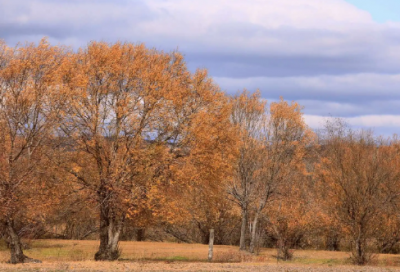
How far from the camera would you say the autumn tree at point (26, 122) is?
25.5 metres

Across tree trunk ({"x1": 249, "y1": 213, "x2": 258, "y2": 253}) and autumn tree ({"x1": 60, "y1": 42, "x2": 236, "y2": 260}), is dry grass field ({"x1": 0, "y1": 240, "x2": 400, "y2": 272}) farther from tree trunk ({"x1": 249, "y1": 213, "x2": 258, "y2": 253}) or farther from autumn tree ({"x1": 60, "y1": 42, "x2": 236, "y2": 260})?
tree trunk ({"x1": 249, "y1": 213, "x2": 258, "y2": 253})

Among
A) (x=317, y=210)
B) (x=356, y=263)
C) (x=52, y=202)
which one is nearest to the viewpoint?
(x=52, y=202)

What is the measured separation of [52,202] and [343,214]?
16447 millimetres

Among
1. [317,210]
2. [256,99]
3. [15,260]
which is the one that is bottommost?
[15,260]

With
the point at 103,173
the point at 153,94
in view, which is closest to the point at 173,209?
the point at 103,173

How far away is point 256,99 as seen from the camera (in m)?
46.4

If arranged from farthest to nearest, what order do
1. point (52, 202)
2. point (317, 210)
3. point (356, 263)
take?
point (317, 210) < point (356, 263) < point (52, 202)

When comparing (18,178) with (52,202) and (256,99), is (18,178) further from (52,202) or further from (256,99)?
(256,99)

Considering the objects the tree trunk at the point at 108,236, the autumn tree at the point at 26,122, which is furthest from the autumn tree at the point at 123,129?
the autumn tree at the point at 26,122

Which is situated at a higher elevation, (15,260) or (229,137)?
(229,137)

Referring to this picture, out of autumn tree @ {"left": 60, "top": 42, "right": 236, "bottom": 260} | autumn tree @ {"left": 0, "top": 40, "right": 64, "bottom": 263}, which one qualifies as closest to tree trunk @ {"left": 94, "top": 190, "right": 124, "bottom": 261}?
autumn tree @ {"left": 60, "top": 42, "right": 236, "bottom": 260}

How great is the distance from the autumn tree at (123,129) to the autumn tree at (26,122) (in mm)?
1186

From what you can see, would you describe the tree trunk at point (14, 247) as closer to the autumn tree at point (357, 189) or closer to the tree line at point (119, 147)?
the tree line at point (119, 147)

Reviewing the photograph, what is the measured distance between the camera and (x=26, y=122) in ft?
87.1
